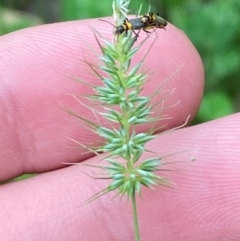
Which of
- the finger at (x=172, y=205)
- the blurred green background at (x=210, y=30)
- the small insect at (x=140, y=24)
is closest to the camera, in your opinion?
the small insect at (x=140, y=24)

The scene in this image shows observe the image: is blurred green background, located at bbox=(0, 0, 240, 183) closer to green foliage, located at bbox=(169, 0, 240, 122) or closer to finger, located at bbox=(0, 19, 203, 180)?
green foliage, located at bbox=(169, 0, 240, 122)

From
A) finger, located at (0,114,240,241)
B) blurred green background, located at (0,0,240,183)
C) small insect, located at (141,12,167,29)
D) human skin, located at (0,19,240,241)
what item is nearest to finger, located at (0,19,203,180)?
human skin, located at (0,19,240,241)

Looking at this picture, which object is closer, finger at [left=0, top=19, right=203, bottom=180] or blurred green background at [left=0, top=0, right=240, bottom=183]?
finger at [left=0, top=19, right=203, bottom=180]

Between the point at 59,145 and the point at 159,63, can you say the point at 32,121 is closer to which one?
the point at 59,145

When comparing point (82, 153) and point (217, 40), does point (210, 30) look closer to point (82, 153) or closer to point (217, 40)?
point (217, 40)

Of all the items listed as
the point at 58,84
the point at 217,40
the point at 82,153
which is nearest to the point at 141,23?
the point at 58,84

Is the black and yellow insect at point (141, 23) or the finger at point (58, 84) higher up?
the black and yellow insect at point (141, 23)

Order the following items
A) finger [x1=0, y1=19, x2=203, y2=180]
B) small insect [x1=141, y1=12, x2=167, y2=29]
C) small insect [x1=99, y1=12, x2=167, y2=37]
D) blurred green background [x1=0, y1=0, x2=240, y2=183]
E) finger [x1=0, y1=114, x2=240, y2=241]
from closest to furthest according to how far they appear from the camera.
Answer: small insect [x1=99, y1=12, x2=167, y2=37] → small insect [x1=141, y1=12, x2=167, y2=29] → finger [x1=0, y1=114, x2=240, y2=241] → finger [x1=0, y1=19, x2=203, y2=180] → blurred green background [x1=0, y1=0, x2=240, y2=183]

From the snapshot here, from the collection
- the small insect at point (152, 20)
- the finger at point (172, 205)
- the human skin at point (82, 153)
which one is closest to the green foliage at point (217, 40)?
the human skin at point (82, 153)

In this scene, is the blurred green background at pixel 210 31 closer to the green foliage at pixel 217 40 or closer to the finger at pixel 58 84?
the green foliage at pixel 217 40
